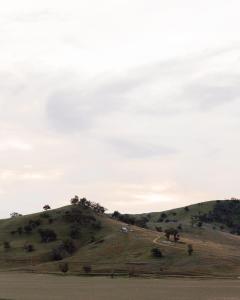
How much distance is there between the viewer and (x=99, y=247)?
102m

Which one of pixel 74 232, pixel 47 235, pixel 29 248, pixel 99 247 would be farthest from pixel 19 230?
pixel 99 247

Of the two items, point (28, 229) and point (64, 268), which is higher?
point (28, 229)

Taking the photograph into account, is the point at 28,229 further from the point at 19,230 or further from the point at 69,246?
the point at 69,246

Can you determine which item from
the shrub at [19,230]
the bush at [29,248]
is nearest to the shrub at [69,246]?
the bush at [29,248]

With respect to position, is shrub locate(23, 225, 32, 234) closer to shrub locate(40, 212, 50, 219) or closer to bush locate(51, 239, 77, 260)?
shrub locate(40, 212, 50, 219)

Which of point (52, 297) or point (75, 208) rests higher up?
point (75, 208)

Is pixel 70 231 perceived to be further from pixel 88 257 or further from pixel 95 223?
pixel 88 257

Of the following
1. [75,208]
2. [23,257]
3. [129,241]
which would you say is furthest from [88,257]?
[75,208]

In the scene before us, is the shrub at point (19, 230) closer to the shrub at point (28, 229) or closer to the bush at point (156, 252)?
the shrub at point (28, 229)

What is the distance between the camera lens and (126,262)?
87062 mm

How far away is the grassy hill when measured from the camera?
267 ft

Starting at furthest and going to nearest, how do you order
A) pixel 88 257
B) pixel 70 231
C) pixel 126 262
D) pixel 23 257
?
pixel 70 231
pixel 23 257
pixel 88 257
pixel 126 262

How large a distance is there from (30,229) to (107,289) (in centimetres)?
7264

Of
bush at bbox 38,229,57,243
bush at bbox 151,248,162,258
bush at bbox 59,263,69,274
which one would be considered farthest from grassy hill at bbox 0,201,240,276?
bush at bbox 59,263,69,274
